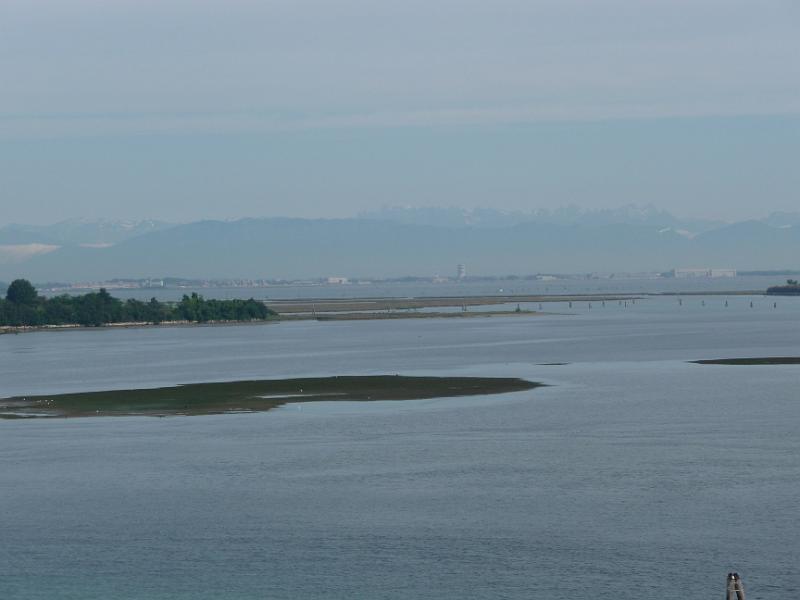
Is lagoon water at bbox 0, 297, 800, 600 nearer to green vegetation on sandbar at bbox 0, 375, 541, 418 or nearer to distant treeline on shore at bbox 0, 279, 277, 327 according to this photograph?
green vegetation on sandbar at bbox 0, 375, 541, 418

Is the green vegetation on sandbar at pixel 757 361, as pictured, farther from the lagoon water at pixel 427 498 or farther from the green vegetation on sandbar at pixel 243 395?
the green vegetation on sandbar at pixel 243 395

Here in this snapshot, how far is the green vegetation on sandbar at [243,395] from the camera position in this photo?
60250 millimetres

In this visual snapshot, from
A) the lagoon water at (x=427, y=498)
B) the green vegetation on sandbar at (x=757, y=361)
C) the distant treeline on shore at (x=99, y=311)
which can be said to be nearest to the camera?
the lagoon water at (x=427, y=498)

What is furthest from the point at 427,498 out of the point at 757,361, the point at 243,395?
the point at 757,361

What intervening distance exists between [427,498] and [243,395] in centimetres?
3027

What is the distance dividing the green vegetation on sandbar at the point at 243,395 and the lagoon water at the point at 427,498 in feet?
8.23

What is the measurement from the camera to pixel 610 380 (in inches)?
2827

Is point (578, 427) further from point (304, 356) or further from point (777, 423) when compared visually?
point (304, 356)

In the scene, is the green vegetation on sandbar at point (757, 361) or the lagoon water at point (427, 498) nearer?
the lagoon water at point (427, 498)

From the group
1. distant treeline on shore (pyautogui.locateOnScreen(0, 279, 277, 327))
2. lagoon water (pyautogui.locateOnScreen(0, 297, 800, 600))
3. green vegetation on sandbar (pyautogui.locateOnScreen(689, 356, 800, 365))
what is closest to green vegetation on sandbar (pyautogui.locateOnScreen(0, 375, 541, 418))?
lagoon water (pyautogui.locateOnScreen(0, 297, 800, 600))

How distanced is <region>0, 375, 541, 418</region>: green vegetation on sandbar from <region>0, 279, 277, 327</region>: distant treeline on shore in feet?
324

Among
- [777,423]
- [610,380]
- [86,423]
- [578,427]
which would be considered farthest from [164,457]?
[610,380]

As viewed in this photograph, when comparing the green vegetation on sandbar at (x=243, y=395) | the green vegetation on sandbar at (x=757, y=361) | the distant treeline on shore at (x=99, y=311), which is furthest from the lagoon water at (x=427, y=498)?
the distant treeline on shore at (x=99, y=311)

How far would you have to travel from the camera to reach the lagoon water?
96.2 ft
